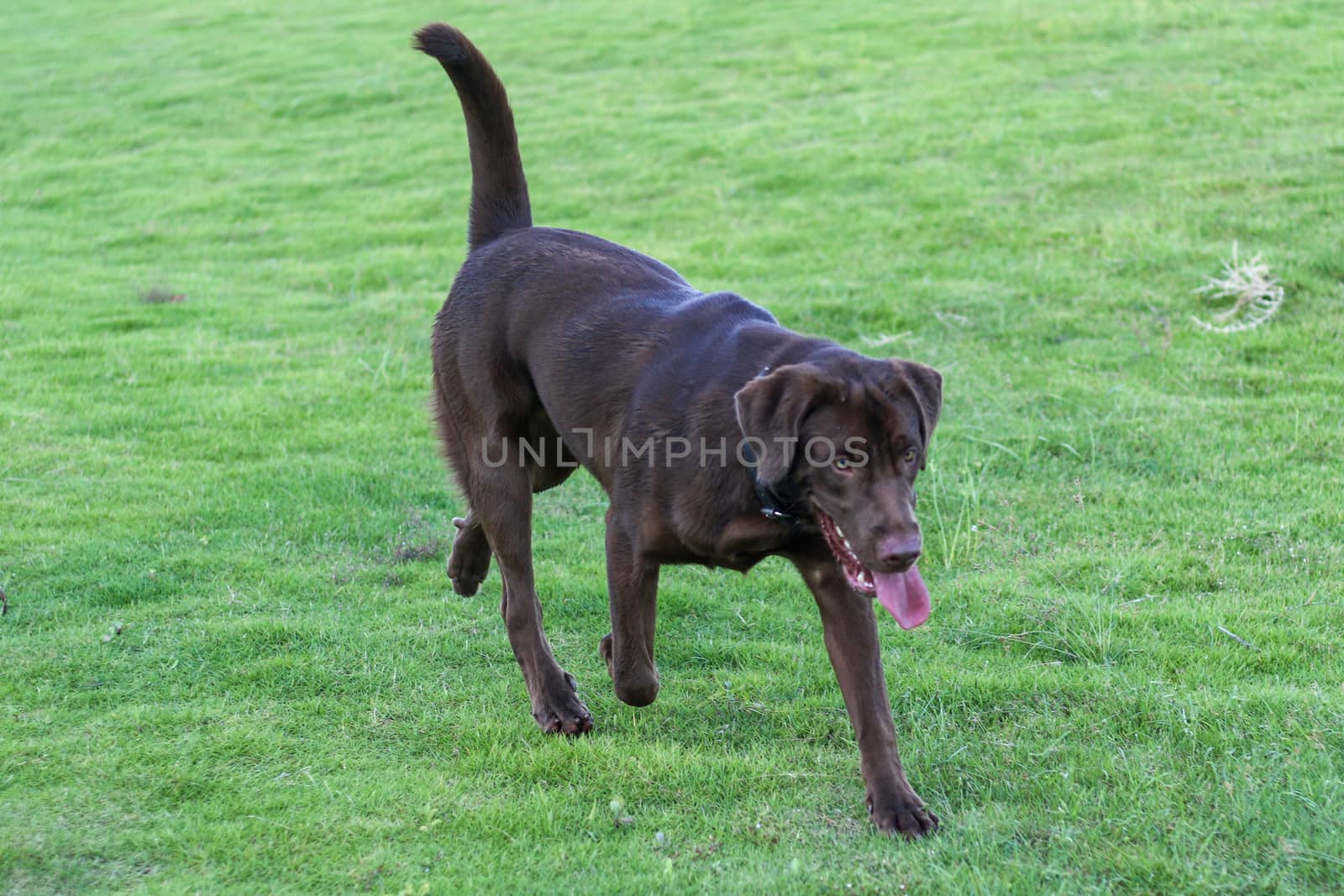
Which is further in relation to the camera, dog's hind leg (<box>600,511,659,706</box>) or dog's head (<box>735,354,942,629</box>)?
dog's hind leg (<box>600,511,659,706</box>)

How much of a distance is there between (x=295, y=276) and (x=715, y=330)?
7.44 meters

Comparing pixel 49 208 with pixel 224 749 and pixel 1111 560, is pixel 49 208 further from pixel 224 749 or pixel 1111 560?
pixel 1111 560

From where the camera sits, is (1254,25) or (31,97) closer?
(1254,25)

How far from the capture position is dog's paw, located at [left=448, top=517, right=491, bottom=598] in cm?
532

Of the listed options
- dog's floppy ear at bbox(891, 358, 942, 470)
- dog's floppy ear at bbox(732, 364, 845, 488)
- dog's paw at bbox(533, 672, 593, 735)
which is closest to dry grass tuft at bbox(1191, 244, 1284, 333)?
dog's floppy ear at bbox(891, 358, 942, 470)

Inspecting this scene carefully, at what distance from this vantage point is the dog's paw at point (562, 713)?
4418 mm

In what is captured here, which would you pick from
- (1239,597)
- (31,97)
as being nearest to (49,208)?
(31,97)

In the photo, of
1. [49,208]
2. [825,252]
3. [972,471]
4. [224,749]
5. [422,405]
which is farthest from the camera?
[49,208]

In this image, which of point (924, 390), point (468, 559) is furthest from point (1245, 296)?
point (468, 559)

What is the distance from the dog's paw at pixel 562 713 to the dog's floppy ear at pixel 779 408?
4.13 ft

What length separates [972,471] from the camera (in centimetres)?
655

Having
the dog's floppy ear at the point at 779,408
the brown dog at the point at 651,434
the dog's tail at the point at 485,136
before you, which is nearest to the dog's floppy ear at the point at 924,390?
the brown dog at the point at 651,434

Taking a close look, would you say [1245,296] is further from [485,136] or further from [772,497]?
[772,497]

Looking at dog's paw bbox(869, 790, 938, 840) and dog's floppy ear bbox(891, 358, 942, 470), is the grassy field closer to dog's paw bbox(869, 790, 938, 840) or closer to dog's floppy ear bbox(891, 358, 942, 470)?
dog's paw bbox(869, 790, 938, 840)
